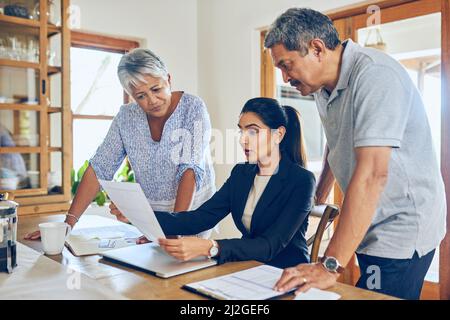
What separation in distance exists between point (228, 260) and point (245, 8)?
114 inches

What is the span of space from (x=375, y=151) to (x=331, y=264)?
11.9 inches

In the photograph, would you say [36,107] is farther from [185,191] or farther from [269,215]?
[269,215]

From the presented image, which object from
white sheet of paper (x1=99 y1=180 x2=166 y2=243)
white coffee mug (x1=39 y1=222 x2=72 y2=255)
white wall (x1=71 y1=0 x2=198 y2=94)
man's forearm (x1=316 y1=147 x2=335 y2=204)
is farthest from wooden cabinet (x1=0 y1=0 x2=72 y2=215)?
man's forearm (x1=316 y1=147 x2=335 y2=204)

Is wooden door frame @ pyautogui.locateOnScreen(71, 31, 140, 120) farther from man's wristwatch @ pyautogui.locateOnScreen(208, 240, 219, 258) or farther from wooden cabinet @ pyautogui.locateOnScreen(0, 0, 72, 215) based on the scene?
man's wristwatch @ pyautogui.locateOnScreen(208, 240, 219, 258)

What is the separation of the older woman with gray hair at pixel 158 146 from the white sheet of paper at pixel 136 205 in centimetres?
42

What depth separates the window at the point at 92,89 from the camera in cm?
362

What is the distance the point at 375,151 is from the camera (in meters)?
1.11

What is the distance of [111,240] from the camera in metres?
1.56

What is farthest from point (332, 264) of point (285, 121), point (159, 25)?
point (159, 25)

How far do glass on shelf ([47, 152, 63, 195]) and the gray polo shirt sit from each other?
233 centimetres
